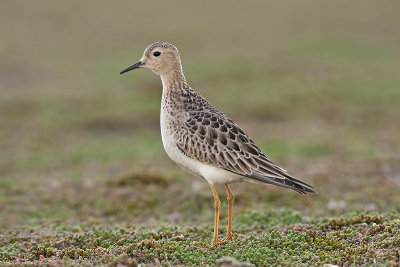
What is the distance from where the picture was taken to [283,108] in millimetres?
23344

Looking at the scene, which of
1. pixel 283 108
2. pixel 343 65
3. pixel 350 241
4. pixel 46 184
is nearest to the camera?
pixel 350 241

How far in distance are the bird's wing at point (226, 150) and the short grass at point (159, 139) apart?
3.38ft

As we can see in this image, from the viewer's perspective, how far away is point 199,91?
26.5 meters

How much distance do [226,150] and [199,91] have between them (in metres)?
17.9

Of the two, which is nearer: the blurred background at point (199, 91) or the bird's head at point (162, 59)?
the bird's head at point (162, 59)

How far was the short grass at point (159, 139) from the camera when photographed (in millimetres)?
8805

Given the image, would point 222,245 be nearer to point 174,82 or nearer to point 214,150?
Result: point 214,150

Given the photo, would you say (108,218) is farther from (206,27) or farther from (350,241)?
(206,27)

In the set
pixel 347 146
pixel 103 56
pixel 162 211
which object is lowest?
pixel 162 211

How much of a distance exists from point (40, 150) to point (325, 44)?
2317 centimetres

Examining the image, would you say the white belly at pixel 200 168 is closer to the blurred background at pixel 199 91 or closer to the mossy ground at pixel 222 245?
the mossy ground at pixel 222 245

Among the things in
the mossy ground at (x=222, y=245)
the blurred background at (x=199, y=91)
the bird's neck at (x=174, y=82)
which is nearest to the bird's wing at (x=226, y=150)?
the bird's neck at (x=174, y=82)

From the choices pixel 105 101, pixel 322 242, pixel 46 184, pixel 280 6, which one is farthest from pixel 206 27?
pixel 322 242

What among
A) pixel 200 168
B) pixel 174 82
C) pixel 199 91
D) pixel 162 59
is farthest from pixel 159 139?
pixel 200 168
